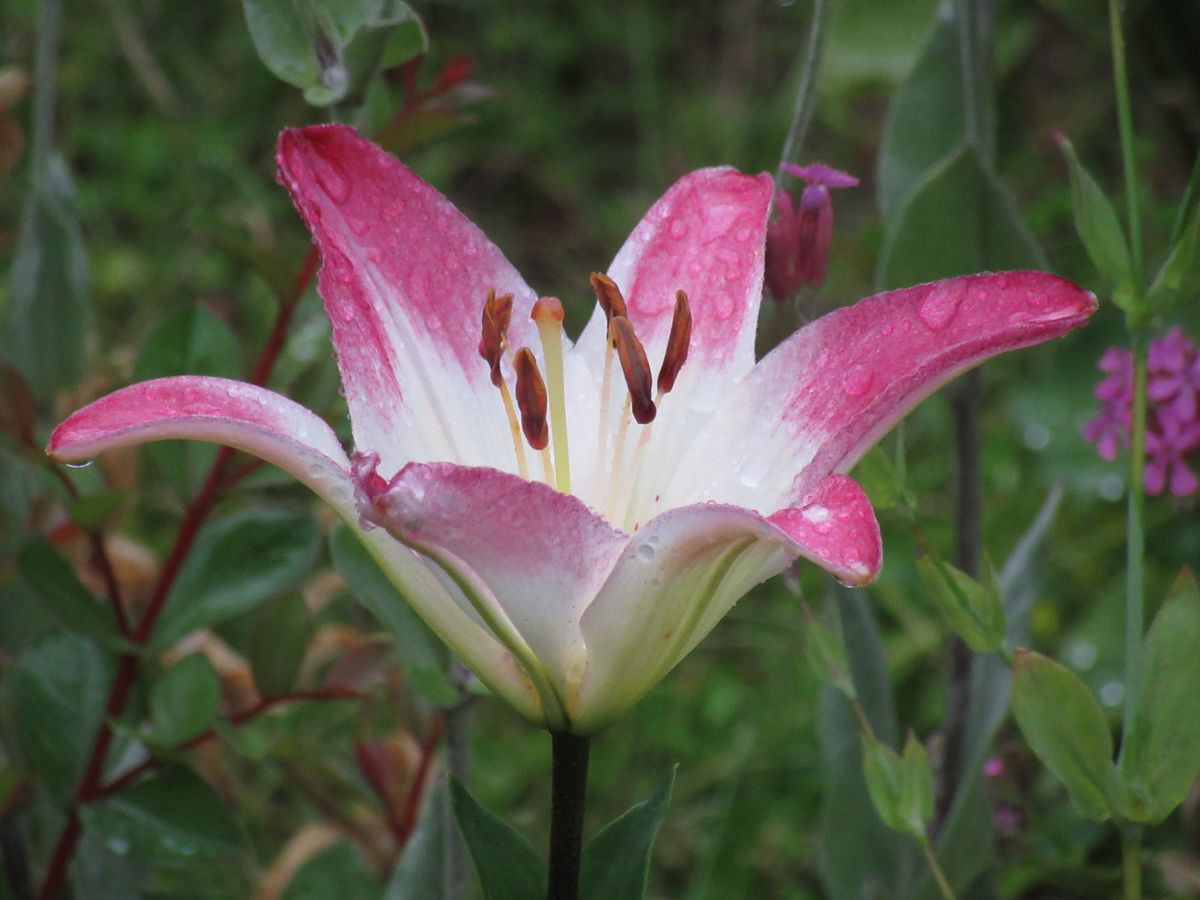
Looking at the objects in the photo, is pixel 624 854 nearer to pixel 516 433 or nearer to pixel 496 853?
pixel 496 853

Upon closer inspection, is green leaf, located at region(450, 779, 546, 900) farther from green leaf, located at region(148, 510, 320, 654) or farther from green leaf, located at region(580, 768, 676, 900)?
green leaf, located at region(148, 510, 320, 654)

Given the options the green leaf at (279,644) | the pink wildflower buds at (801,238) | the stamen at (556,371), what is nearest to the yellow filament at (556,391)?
the stamen at (556,371)

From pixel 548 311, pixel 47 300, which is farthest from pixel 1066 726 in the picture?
pixel 47 300

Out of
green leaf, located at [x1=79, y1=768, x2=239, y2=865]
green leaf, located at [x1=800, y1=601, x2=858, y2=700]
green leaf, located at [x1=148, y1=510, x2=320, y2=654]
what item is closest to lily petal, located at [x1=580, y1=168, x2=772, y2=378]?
green leaf, located at [x1=800, y1=601, x2=858, y2=700]

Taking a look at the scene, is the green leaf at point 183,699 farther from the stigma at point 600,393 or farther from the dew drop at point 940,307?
the dew drop at point 940,307

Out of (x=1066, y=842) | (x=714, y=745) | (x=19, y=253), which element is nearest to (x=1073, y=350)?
(x=1066, y=842)

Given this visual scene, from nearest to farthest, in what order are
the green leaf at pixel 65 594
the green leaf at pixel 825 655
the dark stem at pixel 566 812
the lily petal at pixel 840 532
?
1. the lily petal at pixel 840 532
2. the dark stem at pixel 566 812
3. the green leaf at pixel 825 655
4. the green leaf at pixel 65 594
